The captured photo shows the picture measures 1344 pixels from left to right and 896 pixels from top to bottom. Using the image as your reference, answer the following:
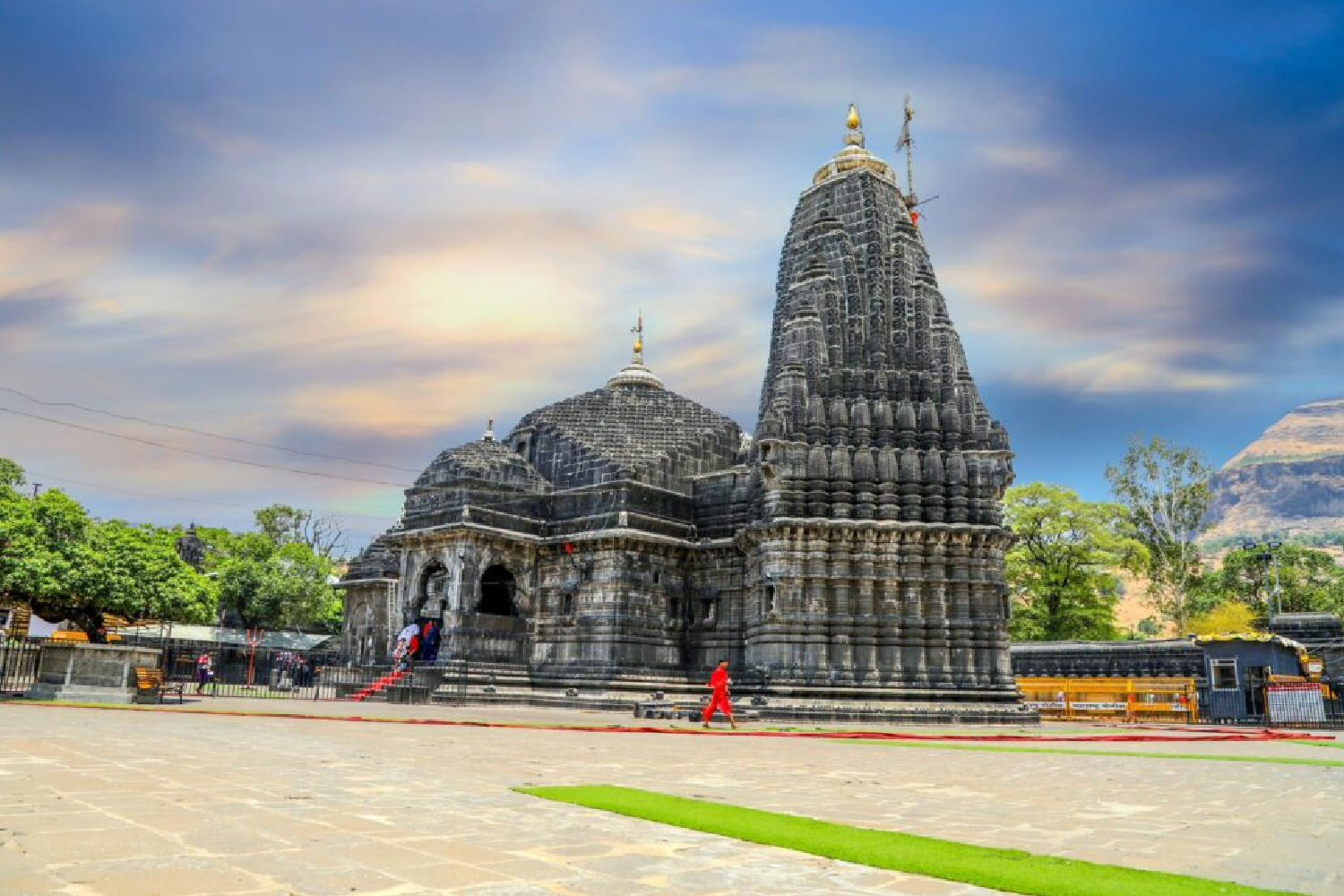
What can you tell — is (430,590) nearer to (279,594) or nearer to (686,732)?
(686,732)

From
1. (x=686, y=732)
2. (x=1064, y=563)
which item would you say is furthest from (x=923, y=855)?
(x=1064, y=563)

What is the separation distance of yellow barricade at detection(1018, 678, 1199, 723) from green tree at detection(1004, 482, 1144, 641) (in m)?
12.4

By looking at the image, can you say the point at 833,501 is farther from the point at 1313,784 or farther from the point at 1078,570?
the point at 1078,570

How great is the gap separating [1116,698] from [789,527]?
15.0 metres

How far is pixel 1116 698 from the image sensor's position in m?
33.7

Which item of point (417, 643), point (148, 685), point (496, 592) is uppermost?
point (496, 592)

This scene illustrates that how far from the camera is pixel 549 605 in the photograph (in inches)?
1300

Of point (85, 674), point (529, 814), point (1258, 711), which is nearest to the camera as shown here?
point (529, 814)

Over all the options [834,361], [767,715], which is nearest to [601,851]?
[767,715]

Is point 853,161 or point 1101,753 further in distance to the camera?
point 853,161

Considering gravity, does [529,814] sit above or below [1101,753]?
above

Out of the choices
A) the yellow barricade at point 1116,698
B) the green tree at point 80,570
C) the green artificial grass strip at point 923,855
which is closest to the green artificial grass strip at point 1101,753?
the green artificial grass strip at point 923,855

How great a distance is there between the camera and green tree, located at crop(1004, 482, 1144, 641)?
1882 inches

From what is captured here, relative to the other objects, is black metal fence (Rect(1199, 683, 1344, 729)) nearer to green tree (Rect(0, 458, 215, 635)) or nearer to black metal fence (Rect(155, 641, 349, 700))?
black metal fence (Rect(155, 641, 349, 700))
